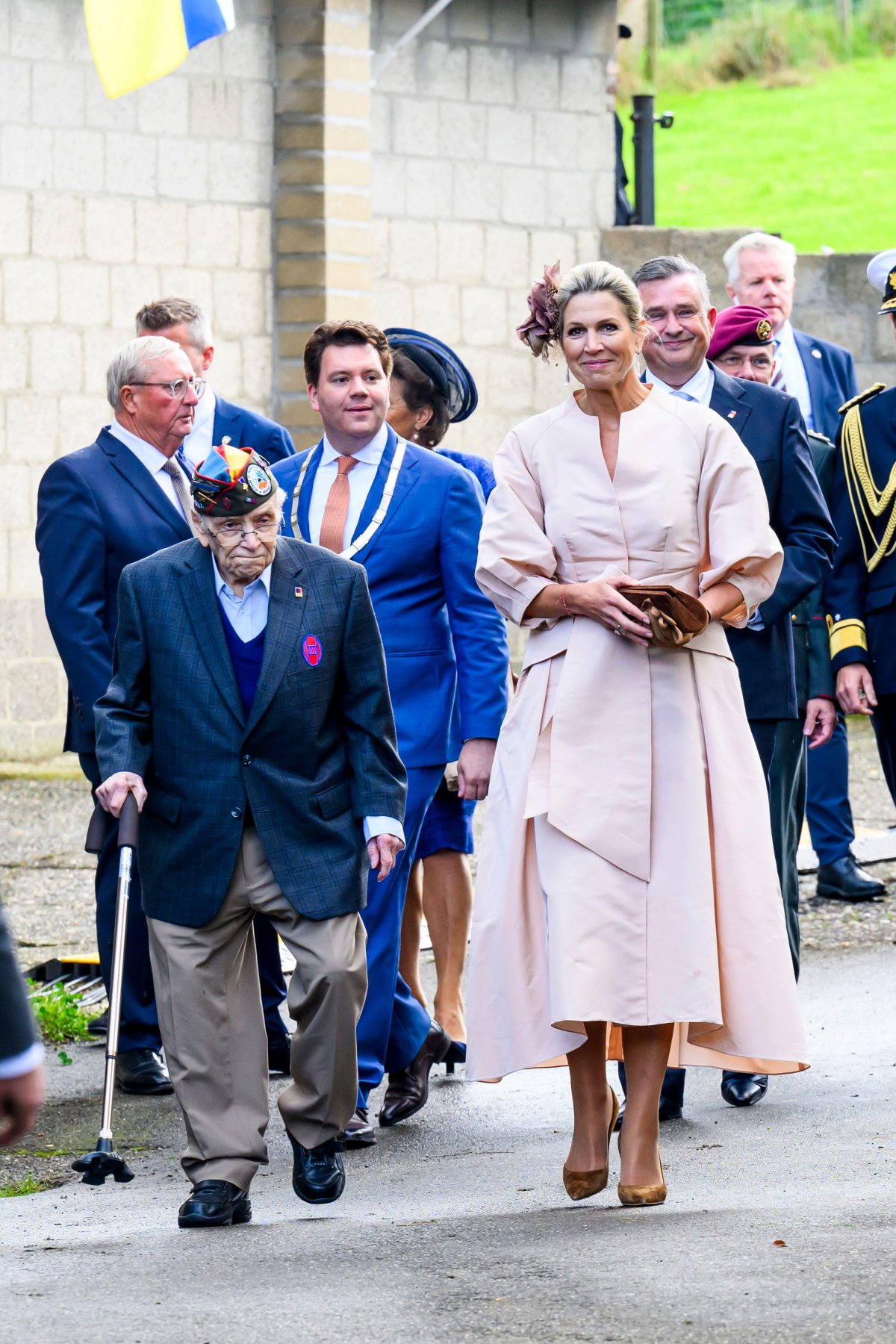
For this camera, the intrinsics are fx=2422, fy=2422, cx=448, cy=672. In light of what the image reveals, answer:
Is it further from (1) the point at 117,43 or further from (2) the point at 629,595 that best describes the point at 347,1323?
(1) the point at 117,43

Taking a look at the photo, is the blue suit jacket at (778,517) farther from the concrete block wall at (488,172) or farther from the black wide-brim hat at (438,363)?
the concrete block wall at (488,172)

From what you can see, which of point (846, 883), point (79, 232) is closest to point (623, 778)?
point (846, 883)

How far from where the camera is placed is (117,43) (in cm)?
1129

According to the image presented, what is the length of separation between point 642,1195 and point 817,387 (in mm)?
4599

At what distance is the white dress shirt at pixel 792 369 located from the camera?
904 centimetres

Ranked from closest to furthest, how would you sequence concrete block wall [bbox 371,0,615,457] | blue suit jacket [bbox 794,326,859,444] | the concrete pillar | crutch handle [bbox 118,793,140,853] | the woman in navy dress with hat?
crutch handle [bbox 118,793,140,853]
the woman in navy dress with hat
blue suit jacket [bbox 794,326,859,444]
the concrete pillar
concrete block wall [bbox 371,0,615,457]

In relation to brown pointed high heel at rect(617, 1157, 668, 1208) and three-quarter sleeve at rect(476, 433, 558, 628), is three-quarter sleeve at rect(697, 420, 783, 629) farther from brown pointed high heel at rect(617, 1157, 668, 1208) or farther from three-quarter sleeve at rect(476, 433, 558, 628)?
brown pointed high heel at rect(617, 1157, 668, 1208)

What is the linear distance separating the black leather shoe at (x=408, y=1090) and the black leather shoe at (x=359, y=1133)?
0.23m

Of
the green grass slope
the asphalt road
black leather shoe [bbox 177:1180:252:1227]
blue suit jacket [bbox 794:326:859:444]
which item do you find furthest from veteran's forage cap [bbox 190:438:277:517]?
the green grass slope

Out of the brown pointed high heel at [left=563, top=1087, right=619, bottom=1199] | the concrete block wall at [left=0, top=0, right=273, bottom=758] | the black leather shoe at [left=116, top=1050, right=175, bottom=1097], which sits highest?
the concrete block wall at [left=0, top=0, right=273, bottom=758]

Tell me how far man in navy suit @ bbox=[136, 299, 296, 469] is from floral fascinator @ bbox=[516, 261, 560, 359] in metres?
1.83

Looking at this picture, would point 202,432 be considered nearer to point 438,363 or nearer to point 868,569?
point 438,363

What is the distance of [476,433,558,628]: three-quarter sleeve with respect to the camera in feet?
18.4

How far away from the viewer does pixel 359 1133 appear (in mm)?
6234
